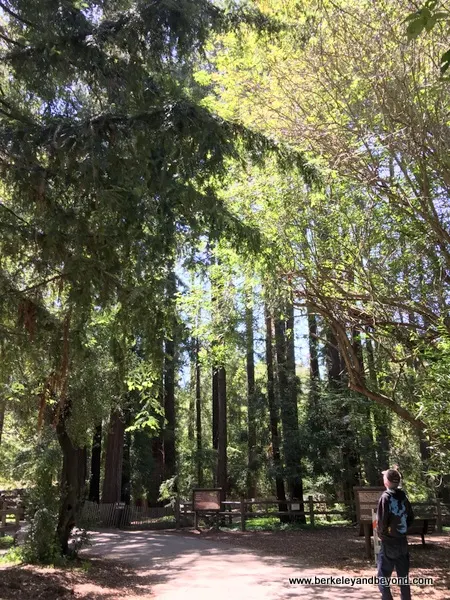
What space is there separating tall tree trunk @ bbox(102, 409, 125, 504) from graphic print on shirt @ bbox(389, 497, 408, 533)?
45.1ft

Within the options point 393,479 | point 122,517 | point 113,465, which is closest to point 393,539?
point 393,479

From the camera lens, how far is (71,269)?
17.8ft

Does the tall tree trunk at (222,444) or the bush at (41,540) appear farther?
the tall tree trunk at (222,444)

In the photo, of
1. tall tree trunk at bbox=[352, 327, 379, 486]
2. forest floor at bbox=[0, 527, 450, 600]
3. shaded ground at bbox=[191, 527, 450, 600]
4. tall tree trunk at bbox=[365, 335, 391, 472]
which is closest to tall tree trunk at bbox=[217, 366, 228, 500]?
shaded ground at bbox=[191, 527, 450, 600]

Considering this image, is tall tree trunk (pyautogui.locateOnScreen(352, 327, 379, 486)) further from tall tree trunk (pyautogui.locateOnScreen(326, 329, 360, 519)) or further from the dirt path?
the dirt path

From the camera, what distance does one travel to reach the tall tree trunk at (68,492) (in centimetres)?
898

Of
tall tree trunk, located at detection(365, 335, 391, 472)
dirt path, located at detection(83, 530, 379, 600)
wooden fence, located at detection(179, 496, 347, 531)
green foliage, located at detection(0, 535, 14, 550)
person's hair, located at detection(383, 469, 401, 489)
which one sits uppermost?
tall tree trunk, located at detection(365, 335, 391, 472)

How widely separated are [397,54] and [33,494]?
938 cm

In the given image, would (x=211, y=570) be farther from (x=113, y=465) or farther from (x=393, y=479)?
(x=113, y=465)

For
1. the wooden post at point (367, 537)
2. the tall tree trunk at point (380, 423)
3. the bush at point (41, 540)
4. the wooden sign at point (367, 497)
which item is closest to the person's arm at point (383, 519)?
the wooden post at point (367, 537)

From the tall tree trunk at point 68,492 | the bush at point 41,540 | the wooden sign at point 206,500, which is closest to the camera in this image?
the bush at point 41,540

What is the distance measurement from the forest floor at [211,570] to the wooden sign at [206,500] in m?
1.46

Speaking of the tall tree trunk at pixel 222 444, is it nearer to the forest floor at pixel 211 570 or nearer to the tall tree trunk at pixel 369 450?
the tall tree trunk at pixel 369 450

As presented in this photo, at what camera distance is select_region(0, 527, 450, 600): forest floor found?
7031 millimetres
